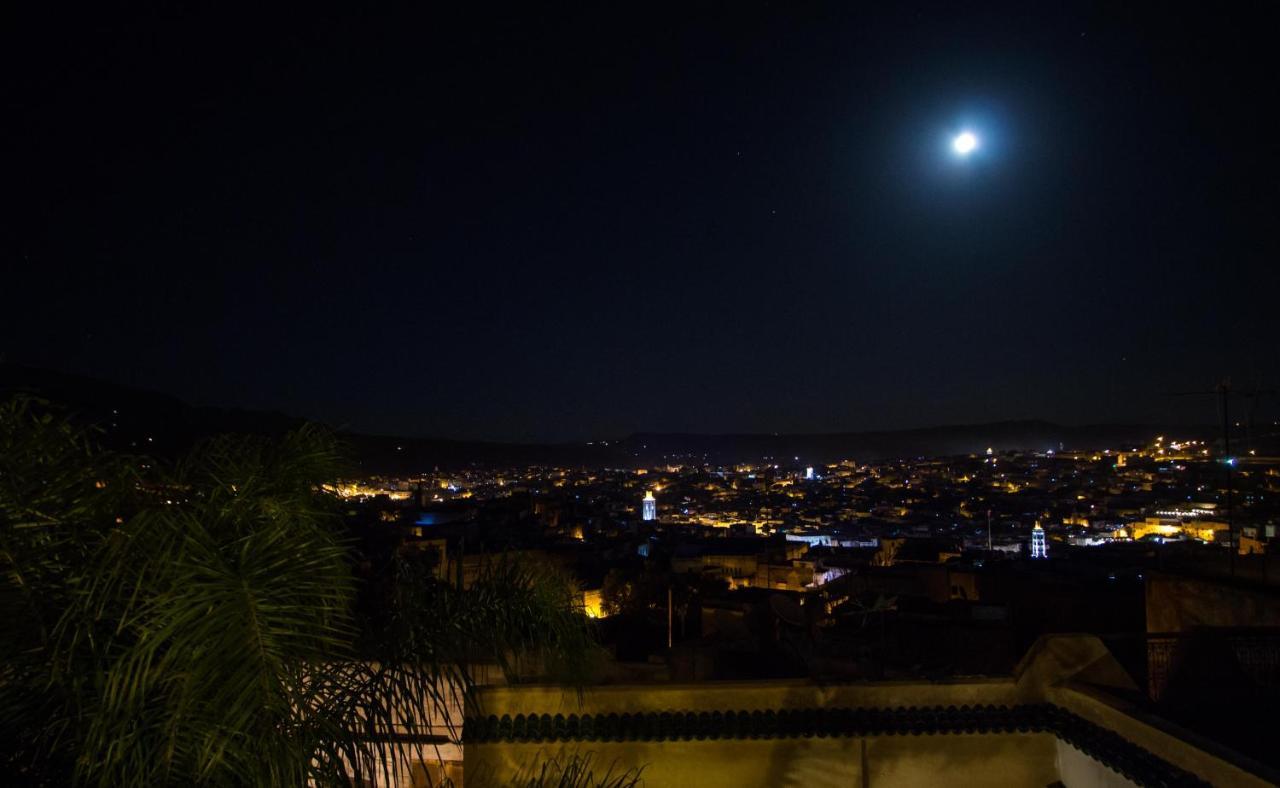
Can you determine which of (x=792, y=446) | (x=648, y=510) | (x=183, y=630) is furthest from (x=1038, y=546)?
(x=792, y=446)

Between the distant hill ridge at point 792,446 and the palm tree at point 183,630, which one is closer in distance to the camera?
the palm tree at point 183,630

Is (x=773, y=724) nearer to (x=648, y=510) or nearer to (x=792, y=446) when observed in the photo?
(x=648, y=510)

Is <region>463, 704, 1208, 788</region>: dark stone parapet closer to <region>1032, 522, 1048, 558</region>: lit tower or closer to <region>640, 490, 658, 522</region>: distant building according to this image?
<region>1032, 522, 1048, 558</region>: lit tower

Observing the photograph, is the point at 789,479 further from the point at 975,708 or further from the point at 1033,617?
the point at 975,708

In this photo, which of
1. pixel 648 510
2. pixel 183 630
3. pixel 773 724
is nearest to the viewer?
pixel 183 630

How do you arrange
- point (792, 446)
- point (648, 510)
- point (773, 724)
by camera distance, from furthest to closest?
point (792, 446) < point (648, 510) < point (773, 724)

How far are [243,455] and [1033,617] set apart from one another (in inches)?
556

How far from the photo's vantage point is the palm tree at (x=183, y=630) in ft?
7.30

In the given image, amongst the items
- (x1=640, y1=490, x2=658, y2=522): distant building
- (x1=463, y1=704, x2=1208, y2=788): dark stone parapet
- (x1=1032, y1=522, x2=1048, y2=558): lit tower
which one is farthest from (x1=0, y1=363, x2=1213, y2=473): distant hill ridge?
(x1=463, y1=704, x2=1208, y2=788): dark stone parapet

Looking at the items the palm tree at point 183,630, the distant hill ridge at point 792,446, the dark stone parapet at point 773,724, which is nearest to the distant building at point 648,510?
the distant hill ridge at point 792,446

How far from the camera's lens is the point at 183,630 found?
2.27 metres

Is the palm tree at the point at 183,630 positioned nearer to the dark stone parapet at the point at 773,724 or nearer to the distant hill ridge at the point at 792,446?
the dark stone parapet at the point at 773,724

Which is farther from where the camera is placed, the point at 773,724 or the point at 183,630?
the point at 773,724

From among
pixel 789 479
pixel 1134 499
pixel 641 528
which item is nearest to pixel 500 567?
pixel 641 528
